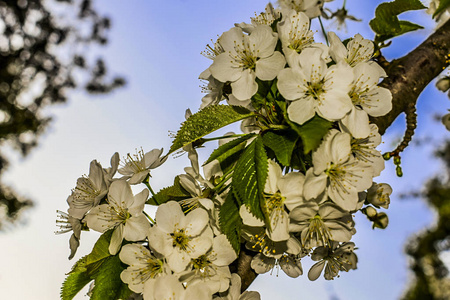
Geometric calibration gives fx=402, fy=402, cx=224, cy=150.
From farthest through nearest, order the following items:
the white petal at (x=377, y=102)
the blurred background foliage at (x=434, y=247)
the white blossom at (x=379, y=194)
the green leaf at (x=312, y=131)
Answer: the blurred background foliage at (x=434, y=247) < the white blossom at (x=379, y=194) < the white petal at (x=377, y=102) < the green leaf at (x=312, y=131)

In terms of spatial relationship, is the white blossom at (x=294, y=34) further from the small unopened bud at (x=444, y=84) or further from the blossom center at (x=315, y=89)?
the small unopened bud at (x=444, y=84)

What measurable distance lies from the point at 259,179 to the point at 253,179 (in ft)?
0.08

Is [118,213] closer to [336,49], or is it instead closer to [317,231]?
[317,231]

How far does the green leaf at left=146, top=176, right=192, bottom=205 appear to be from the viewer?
98 centimetres

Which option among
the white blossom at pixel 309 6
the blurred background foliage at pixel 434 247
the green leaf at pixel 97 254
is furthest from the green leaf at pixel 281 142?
the blurred background foliage at pixel 434 247

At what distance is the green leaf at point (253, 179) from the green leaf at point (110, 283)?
1.09 ft

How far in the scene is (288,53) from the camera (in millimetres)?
937

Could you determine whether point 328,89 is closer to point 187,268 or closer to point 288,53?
point 288,53

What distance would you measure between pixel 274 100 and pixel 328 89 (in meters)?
0.13

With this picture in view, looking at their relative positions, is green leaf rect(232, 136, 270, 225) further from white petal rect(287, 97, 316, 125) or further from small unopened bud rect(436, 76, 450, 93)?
small unopened bud rect(436, 76, 450, 93)

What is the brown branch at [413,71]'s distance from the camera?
4.13 ft

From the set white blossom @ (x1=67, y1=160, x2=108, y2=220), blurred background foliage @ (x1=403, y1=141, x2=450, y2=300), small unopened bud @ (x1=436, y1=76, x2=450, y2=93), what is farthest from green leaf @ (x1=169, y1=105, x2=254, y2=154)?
blurred background foliage @ (x1=403, y1=141, x2=450, y2=300)

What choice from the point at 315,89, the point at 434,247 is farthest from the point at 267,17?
the point at 434,247

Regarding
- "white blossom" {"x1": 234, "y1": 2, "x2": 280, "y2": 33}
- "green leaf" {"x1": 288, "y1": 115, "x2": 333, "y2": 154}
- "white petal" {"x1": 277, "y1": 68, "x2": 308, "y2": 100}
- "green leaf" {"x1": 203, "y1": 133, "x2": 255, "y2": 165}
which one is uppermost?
"white blossom" {"x1": 234, "y1": 2, "x2": 280, "y2": 33}
